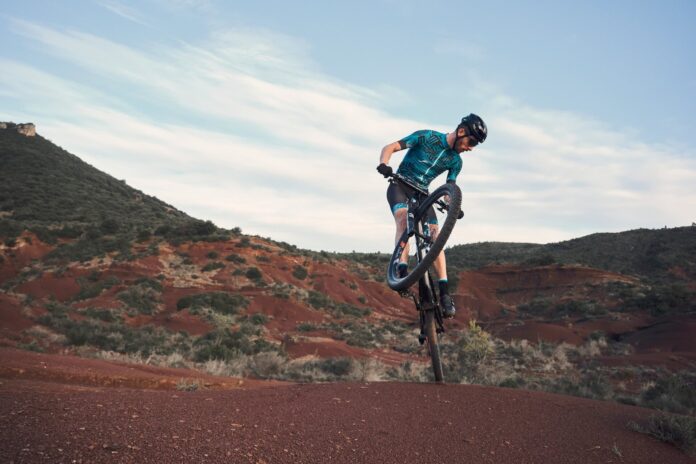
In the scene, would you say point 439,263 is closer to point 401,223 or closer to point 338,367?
point 401,223

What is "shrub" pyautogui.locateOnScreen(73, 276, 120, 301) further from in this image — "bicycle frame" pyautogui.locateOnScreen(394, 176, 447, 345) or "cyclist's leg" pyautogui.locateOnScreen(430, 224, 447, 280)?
"cyclist's leg" pyautogui.locateOnScreen(430, 224, 447, 280)

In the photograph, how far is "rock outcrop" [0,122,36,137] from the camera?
230ft

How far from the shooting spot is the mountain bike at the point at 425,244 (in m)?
5.34

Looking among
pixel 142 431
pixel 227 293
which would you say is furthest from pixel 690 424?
pixel 227 293

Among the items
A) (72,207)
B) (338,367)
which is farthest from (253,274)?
(72,207)

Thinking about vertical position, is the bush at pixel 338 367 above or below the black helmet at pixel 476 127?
below

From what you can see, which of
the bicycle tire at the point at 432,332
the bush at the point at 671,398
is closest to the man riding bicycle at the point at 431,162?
the bicycle tire at the point at 432,332

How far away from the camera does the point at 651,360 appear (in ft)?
61.1

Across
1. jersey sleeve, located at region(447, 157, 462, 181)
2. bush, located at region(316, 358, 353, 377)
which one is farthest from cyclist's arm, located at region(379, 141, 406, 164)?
bush, located at region(316, 358, 353, 377)

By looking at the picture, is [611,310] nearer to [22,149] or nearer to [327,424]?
[327,424]

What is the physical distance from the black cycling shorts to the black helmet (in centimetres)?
105

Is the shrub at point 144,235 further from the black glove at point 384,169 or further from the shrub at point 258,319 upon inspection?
the black glove at point 384,169

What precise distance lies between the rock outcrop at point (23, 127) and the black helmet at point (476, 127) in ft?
266

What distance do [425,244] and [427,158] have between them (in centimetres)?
115
